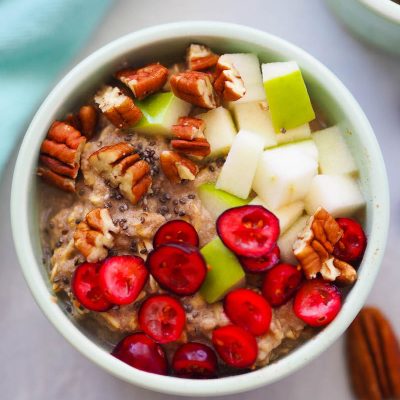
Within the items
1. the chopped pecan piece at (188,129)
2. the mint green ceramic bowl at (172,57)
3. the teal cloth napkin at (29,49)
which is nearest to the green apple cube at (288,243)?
the mint green ceramic bowl at (172,57)

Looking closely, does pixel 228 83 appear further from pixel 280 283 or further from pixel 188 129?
pixel 280 283

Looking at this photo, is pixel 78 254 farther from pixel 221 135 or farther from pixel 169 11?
pixel 169 11

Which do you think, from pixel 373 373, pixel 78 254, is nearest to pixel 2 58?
pixel 78 254

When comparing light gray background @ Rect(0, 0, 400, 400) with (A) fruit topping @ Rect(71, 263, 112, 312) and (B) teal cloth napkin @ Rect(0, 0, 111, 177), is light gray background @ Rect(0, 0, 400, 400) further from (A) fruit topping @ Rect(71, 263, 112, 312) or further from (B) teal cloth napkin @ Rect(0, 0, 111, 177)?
(A) fruit topping @ Rect(71, 263, 112, 312)

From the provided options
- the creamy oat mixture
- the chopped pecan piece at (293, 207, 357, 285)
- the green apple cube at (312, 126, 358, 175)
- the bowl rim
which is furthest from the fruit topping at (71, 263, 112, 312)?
the bowl rim

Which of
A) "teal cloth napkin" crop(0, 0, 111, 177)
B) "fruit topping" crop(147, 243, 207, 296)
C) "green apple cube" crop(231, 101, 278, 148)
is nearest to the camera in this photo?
"fruit topping" crop(147, 243, 207, 296)

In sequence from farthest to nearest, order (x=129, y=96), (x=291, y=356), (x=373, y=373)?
(x=373, y=373) → (x=129, y=96) → (x=291, y=356)

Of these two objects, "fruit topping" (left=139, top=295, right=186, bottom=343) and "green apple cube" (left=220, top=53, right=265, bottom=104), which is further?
"green apple cube" (left=220, top=53, right=265, bottom=104)
